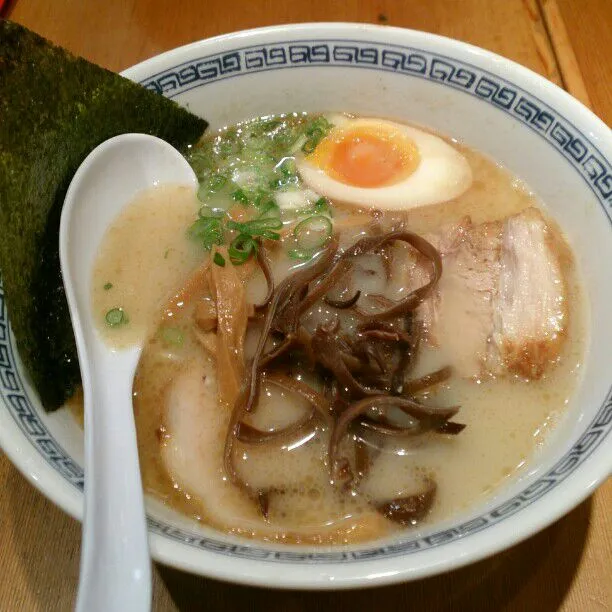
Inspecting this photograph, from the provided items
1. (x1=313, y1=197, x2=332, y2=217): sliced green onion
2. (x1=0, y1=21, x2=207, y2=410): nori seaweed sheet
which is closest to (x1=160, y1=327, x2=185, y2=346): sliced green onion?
(x1=0, y1=21, x2=207, y2=410): nori seaweed sheet

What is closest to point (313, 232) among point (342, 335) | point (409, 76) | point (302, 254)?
point (302, 254)

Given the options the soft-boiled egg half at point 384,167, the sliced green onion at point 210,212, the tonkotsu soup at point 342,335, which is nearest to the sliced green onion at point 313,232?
the tonkotsu soup at point 342,335

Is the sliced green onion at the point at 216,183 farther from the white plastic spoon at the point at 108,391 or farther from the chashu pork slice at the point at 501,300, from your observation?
the chashu pork slice at the point at 501,300

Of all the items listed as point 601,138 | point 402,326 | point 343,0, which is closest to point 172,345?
point 402,326

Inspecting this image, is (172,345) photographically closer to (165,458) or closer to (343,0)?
(165,458)

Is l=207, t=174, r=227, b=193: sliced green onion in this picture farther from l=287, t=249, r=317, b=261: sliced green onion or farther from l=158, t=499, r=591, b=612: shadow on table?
l=158, t=499, r=591, b=612: shadow on table

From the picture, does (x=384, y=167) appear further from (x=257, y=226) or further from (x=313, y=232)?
(x=257, y=226)
